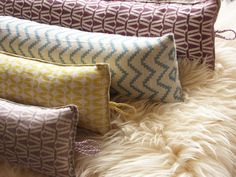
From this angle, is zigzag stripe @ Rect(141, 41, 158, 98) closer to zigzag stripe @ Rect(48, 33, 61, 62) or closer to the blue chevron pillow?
the blue chevron pillow

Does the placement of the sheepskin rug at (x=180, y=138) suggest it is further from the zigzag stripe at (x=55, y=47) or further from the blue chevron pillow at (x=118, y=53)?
the zigzag stripe at (x=55, y=47)

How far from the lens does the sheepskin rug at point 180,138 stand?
0.74 meters

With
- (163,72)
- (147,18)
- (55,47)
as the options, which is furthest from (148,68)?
(55,47)

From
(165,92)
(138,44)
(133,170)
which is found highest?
(138,44)

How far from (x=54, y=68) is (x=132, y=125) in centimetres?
23

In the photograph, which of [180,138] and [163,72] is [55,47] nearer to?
[163,72]

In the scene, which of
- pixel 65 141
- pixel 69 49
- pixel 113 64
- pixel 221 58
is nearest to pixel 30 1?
pixel 69 49

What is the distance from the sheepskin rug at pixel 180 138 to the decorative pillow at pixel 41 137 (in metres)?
0.04

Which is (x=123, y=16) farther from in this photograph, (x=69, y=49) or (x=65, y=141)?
(x=65, y=141)

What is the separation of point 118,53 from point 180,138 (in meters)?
0.25

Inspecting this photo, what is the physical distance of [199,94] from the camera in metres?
0.87

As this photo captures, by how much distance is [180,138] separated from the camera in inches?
30.6

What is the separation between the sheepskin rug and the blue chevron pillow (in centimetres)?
5

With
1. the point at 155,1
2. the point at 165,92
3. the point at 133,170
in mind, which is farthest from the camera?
the point at 155,1
